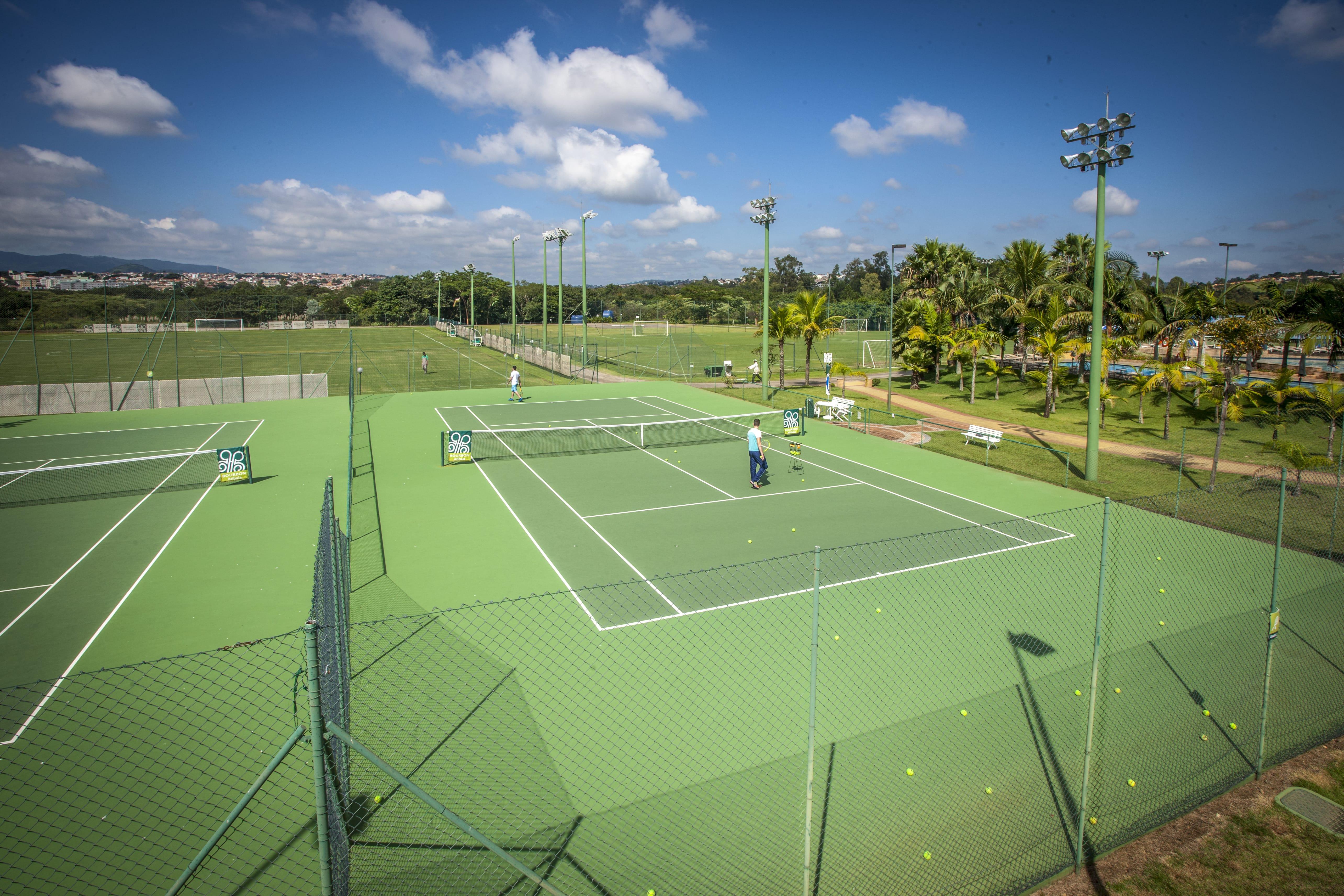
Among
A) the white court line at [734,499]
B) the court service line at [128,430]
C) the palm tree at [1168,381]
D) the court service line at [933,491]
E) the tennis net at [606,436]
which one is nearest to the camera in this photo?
the court service line at [933,491]

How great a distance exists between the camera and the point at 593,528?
52.0ft

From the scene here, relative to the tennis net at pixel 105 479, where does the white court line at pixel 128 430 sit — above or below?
above

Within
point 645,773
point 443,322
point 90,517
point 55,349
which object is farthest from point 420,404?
point 443,322

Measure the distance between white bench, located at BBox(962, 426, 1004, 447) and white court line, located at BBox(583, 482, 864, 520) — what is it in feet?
18.2

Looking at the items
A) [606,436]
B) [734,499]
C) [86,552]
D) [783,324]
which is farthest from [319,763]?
[783,324]

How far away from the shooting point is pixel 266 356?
5591 centimetres

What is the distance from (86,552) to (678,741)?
44.2 ft

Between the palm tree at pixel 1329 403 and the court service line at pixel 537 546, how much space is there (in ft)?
63.4

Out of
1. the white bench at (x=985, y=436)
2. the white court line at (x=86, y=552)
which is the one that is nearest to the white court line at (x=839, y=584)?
the white court line at (x=86, y=552)

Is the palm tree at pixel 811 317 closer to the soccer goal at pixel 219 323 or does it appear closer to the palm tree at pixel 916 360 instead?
the palm tree at pixel 916 360

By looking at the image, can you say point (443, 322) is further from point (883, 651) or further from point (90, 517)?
point (883, 651)

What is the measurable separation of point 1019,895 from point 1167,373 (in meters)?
24.3

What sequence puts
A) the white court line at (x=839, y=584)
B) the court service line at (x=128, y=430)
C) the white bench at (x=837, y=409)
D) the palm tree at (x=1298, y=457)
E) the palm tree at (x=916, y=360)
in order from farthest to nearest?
the palm tree at (x=916, y=360) → the white bench at (x=837, y=409) → the court service line at (x=128, y=430) → the palm tree at (x=1298, y=457) → the white court line at (x=839, y=584)

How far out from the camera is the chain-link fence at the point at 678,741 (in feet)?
19.4
